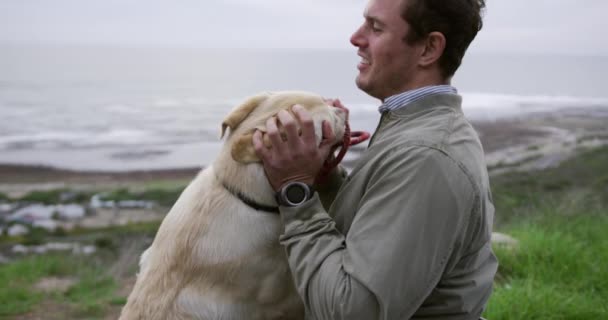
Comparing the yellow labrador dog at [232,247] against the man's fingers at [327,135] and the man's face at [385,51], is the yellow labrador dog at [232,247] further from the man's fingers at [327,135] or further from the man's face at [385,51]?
the man's face at [385,51]

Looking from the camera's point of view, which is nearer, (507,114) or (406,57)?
(406,57)

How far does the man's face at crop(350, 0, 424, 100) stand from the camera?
2227 mm

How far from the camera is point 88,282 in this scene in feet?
22.5

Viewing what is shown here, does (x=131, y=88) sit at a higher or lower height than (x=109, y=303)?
lower

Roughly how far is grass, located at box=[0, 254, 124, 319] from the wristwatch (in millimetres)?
4465

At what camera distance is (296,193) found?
85.3 inches

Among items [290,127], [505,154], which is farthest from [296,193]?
[505,154]

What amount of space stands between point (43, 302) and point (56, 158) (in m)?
12.1

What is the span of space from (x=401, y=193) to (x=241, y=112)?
976 millimetres

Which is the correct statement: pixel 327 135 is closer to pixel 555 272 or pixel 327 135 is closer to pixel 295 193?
pixel 295 193

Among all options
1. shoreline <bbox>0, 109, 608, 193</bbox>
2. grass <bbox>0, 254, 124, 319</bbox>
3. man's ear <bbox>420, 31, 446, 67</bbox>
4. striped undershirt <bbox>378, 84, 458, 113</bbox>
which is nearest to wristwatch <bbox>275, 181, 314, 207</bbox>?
striped undershirt <bbox>378, 84, 458, 113</bbox>

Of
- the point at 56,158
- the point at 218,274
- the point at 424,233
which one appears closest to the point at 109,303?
the point at 218,274

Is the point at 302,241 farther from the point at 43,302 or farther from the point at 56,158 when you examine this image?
the point at 56,158

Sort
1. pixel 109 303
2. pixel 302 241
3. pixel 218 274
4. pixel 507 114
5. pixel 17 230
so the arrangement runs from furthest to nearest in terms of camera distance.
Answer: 1. pixel 507 114
2. pixel 17 230
3. pixel 109 303
4. pixel 218 274
5. pixel 302 241
